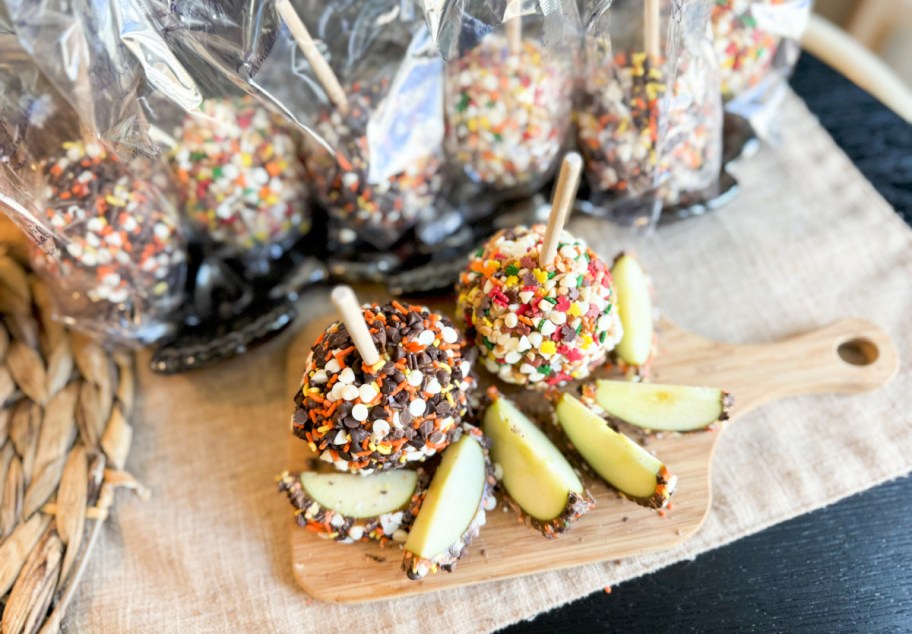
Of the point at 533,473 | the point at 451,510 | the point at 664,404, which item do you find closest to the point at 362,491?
the point at 451,510

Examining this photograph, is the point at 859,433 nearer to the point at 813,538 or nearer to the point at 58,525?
the point at 813,538

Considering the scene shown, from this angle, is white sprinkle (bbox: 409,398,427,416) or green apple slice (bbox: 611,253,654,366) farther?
green apple slice (bbox: 611,253,654,366)

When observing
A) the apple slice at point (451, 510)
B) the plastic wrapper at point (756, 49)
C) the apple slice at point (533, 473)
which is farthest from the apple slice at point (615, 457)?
the plastic wrapper at point (756, 49)

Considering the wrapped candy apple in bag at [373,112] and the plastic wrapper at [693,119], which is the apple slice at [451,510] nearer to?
the wrapped candy apple in bag at [373,112]

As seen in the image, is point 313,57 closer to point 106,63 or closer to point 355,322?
point 106,63

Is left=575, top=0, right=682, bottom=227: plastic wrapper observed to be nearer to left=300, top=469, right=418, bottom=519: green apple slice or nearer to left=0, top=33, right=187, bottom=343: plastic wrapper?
left=300, top=469, right=418, bottom=519: green apple slice

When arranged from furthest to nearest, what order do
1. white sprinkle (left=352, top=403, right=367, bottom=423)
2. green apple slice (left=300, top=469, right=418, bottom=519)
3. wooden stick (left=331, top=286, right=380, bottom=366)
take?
1. green apple slice (left=300, top=469, right=418, bottom=519)
2. white sprinkle (left=352, top=403, right=367, bottom=423)
3. wooden stick (left=331, top=286, right=380, bottom=366)

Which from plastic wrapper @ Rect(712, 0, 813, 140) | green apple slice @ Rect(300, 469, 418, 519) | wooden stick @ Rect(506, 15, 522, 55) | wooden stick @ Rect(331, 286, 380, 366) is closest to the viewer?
wooden stick @ Rect(331, 286, 380, 366)

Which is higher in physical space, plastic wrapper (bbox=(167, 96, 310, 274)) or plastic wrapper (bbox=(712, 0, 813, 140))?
plastic wrapper (bbox=(167, 96, 310, 274))

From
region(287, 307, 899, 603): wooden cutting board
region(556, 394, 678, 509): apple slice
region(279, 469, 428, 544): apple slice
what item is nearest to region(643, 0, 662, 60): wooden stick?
region(287, 307, 899, 603): wooden cutting board
